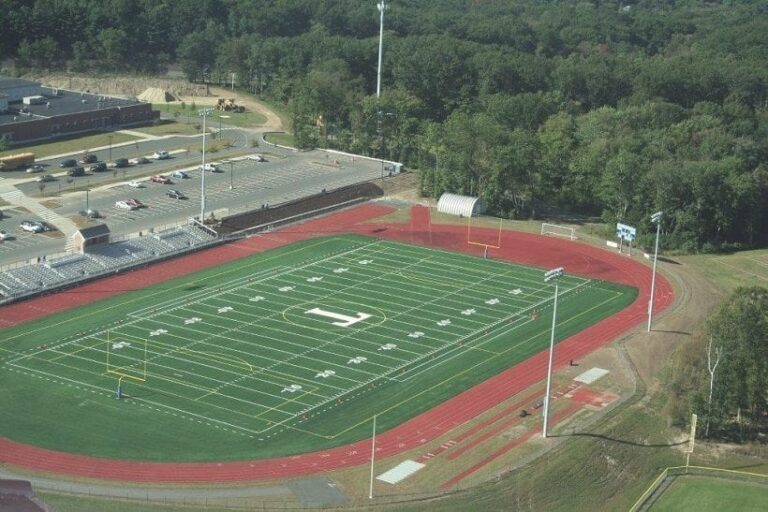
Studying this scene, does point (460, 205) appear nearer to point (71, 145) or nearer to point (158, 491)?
point (71, 145)

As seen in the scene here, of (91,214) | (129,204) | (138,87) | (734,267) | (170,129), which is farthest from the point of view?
(138,87)

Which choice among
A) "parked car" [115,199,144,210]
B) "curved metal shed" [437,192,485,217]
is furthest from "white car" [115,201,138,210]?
"curved metal shed" [437,192,485,217]

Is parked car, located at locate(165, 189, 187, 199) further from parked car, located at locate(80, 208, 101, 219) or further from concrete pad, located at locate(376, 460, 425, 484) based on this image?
concrete pad, located at locate(376, 460, 425, 484)

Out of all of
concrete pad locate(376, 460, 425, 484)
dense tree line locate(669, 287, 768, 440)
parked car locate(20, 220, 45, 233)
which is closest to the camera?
concrete pad locate(376, 460, 425, 484)

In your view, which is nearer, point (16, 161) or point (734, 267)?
point (734, 267)

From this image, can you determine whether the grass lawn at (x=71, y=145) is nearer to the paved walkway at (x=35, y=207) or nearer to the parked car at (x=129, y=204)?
the paved walkway at (x=35, y=207)

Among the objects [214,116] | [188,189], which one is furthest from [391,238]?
[214,116]

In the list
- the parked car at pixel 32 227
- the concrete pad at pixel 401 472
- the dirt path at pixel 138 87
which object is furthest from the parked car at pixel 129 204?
the dirt path at pixel 138 87

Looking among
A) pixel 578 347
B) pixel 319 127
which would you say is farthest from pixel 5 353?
pixel 319 127
